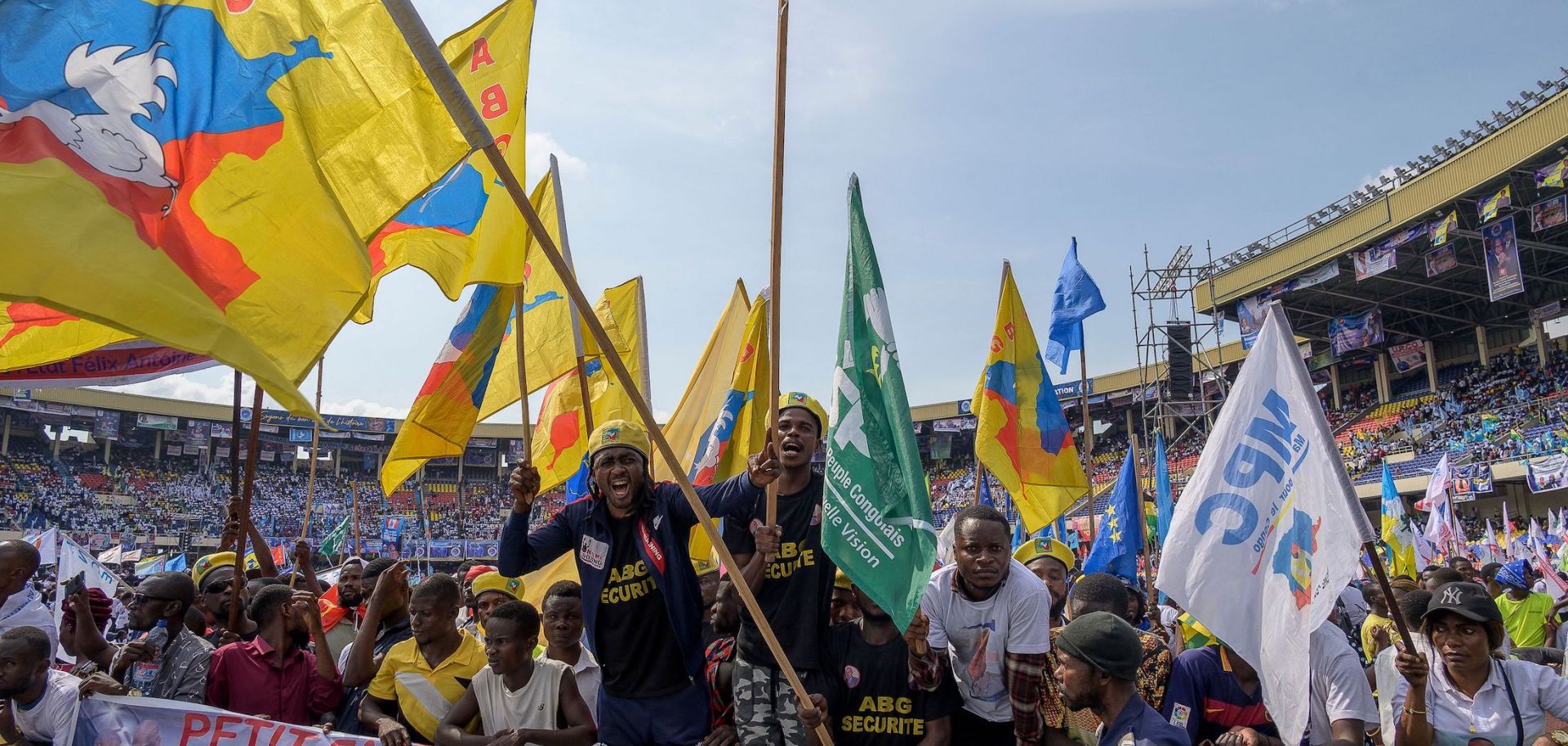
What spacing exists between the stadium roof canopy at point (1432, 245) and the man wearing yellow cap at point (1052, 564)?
24.1 metres

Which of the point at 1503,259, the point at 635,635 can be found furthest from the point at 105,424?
the point at 1503,259

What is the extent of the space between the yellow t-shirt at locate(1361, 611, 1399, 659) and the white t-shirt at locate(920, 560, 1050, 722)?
3296 millimetres

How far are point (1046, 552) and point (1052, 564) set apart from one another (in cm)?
11

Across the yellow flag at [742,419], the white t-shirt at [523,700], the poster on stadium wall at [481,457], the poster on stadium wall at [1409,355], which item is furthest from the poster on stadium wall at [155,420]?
the white t-shirt at [523,700]

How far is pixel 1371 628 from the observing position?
6785 mm

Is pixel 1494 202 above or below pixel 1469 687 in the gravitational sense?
above

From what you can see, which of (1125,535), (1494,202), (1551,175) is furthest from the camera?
(1494,202)

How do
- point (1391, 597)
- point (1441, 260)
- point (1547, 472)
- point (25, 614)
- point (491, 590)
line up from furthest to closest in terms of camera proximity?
point (1441, 260) → point (1547, 472) → point (491, 590) → point (25, 614) → point (1391, 597)

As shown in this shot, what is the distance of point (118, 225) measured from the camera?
2.95 m

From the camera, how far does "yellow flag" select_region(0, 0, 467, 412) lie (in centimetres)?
286

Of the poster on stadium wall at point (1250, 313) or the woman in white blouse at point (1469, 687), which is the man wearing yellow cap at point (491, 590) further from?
the poster on stadium wall at point (1250, 313)

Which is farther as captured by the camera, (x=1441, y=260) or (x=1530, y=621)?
(x=1441, y=260)

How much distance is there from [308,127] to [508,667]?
2.41 m

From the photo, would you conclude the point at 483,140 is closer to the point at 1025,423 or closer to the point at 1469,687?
the point at 1469,687
